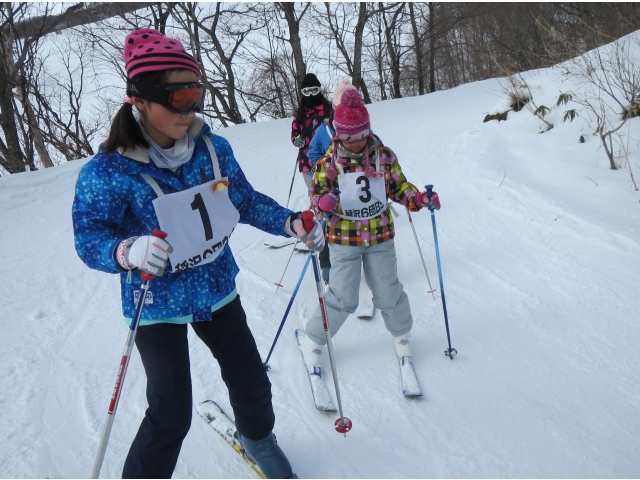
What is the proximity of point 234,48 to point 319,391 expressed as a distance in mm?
19319

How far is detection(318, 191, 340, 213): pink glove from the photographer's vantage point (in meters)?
2.61

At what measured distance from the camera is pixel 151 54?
1561mm

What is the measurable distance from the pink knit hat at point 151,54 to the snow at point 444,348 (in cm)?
190

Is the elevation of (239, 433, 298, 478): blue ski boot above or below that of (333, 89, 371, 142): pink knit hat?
below

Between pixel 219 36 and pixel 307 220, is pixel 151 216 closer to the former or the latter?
pixel 307 220

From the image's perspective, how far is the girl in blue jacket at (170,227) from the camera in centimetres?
155

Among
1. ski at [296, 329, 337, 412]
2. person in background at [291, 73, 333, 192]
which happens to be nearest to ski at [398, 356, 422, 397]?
ski at [296, 329, 337, 412]

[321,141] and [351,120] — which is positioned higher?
[351,120]

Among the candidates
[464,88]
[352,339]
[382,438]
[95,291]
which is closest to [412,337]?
[352,339]

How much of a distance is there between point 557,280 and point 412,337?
139 cm

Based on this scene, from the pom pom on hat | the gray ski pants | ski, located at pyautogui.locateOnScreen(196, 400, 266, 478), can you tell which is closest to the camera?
ski, located at pyautogui.locateOnScreen(196, 400, 266, 478)

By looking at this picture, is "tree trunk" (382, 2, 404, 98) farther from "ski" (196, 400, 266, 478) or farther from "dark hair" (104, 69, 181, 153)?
"dark hair" (104, 69, 181, 153)

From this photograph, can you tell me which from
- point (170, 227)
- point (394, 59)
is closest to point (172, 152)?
point (170, 227)

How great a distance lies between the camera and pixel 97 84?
19.7m
